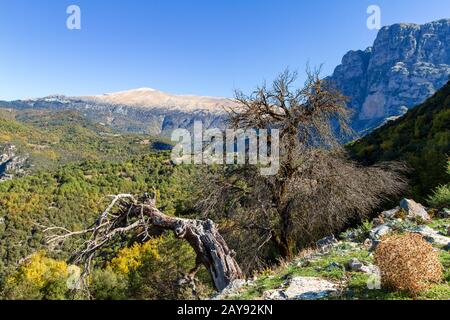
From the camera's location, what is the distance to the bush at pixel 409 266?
16.4 feet

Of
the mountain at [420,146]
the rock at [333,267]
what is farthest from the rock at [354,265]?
the mountain at [420,146]

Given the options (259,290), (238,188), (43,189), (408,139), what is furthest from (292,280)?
(43,189)

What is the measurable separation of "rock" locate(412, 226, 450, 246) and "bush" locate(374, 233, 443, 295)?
2.87 m

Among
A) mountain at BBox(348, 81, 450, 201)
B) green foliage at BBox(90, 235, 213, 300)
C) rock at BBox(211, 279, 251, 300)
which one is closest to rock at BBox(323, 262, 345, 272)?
rock at BBox(211, 279, 251, 300)

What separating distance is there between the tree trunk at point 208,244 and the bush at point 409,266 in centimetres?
454

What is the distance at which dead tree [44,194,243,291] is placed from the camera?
901 centimetres

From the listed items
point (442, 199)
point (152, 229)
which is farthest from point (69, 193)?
point (442, 199)

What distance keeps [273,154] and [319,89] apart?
326cm

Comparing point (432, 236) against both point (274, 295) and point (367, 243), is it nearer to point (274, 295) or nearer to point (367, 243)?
point (367, 243)

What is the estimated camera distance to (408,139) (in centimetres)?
2333

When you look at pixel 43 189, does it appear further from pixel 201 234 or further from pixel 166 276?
pixel 201 234

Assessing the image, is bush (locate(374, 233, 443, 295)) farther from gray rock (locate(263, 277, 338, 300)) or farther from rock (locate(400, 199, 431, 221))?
rock (locate(400, 199, 431, 221))

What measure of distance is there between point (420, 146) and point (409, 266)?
16982 millimetres

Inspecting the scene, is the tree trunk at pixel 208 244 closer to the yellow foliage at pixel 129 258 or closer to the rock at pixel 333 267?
the rock at pixel 333 267
